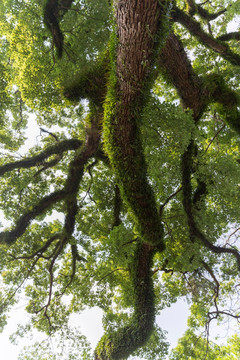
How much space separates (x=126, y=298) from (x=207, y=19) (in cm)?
1186

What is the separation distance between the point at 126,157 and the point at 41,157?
622 cm

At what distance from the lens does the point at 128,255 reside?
7070 millimetres

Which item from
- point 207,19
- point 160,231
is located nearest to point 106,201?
point 160,231

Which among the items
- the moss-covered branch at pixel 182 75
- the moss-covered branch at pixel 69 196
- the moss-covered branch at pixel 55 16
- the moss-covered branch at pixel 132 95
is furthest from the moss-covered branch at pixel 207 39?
the moss-covered branch at pixel 69 196

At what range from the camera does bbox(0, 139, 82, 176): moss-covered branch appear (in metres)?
9.03

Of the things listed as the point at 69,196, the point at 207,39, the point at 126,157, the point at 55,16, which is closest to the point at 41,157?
the point at 69,196

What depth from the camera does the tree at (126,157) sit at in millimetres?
4208

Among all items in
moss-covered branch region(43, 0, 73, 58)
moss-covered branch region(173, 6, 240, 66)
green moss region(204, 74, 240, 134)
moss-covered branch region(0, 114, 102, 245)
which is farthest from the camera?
moss-covered branch region(0, 114, 102, 245)

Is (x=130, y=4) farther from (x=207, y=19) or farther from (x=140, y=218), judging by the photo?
(x=207, y=19)

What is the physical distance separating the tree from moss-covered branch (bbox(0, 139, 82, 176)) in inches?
2.3

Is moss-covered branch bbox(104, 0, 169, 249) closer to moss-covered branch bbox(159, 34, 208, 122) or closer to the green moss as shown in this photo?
moss-covered branch bbox(159, 34, 208, 122)

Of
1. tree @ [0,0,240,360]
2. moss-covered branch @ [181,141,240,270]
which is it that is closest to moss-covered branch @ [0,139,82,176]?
tree @ [0,0,240,360]

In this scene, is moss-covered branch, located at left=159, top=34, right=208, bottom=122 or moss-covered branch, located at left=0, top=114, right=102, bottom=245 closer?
moss-covered branch, located at left=159, top=34, right=208, bottom=122

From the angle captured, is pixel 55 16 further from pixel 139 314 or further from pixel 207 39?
pixel 139 314
